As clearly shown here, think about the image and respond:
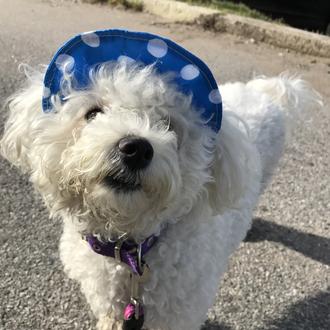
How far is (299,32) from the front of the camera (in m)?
7.51

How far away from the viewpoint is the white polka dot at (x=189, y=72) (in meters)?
2.01

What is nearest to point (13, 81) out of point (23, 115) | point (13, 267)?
point (13, 267)

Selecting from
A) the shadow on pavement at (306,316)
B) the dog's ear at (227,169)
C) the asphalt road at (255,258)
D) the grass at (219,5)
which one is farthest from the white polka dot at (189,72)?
the grass at (219,5)

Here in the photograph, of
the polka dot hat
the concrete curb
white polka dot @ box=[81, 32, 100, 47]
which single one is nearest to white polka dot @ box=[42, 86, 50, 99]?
the polka dot hat

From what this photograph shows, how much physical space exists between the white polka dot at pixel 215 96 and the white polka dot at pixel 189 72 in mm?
94

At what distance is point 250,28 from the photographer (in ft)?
24.9

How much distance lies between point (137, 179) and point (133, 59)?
1.49ft

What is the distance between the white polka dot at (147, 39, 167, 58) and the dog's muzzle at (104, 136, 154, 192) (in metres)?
0.34

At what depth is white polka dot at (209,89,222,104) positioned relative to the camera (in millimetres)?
2062

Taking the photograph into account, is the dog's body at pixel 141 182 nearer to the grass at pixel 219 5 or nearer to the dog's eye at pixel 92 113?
the dog's eye at pixel 92 113

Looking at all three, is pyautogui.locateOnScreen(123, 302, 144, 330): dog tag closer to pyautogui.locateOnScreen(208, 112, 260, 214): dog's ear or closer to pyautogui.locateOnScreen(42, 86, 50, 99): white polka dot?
pyautogui.locateOnScreen(208, 112, 260, 214): dog's ear

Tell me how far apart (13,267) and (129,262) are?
3.51 ft

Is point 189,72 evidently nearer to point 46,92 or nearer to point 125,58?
point 125,58

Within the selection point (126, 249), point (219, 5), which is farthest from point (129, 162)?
point (219, 5)
